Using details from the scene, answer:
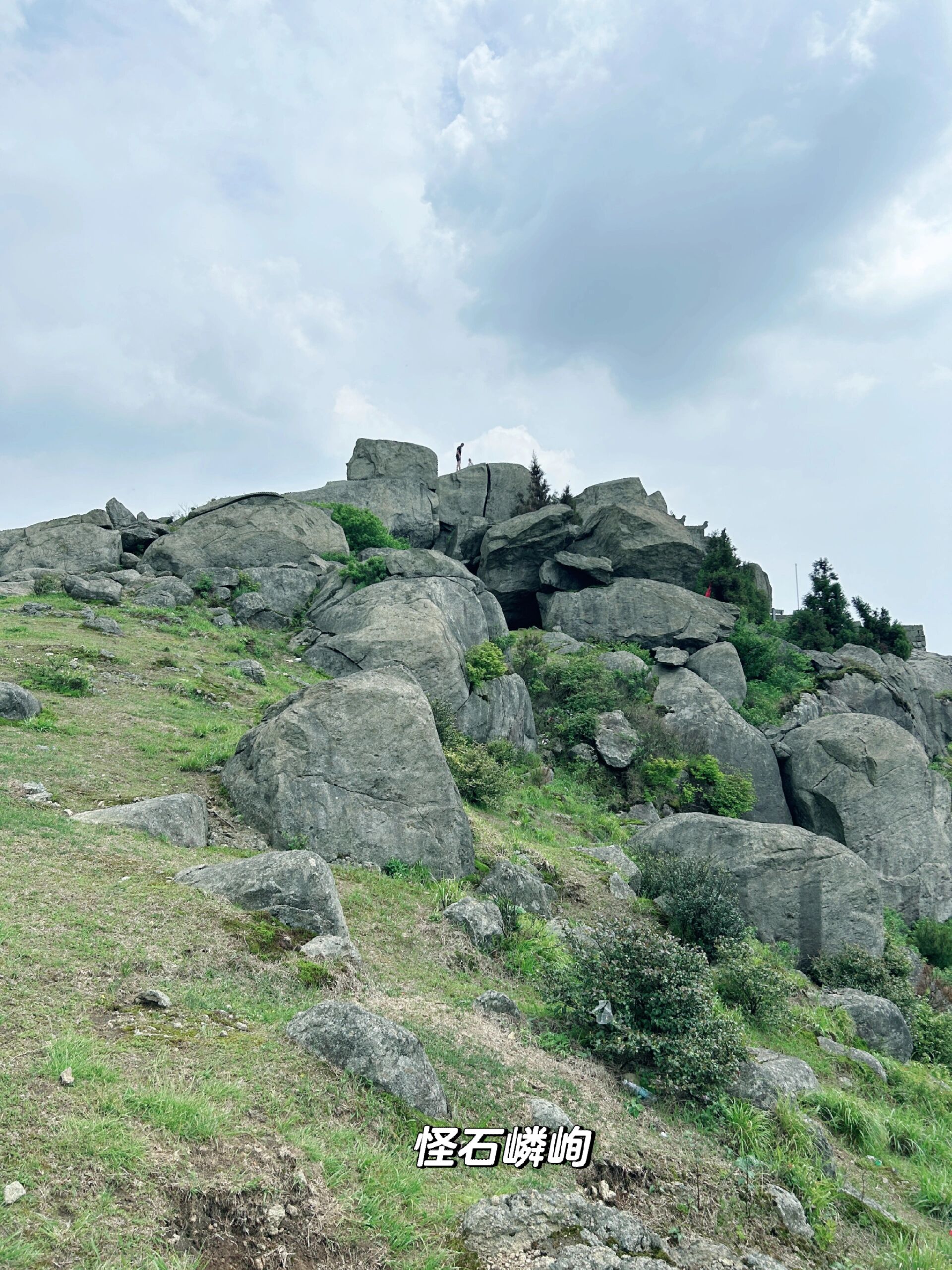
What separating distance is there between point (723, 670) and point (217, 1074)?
32745mm

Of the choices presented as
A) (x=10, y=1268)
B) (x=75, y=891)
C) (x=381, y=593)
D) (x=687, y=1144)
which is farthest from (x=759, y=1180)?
(x=381, y=593)

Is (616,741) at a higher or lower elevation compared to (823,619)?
lower

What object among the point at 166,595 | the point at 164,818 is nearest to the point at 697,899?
the point at 164,818

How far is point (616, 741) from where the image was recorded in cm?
2758

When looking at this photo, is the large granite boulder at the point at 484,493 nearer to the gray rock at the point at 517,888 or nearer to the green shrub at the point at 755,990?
the gray rock at the point at 517,888

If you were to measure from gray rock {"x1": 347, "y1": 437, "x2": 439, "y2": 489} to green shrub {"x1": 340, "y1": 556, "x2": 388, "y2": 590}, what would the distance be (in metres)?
20.5

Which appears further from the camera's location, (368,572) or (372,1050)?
(368,572)

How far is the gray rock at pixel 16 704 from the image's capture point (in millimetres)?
14422

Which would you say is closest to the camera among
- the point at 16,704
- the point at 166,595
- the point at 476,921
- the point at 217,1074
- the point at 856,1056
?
the point at 217,1074

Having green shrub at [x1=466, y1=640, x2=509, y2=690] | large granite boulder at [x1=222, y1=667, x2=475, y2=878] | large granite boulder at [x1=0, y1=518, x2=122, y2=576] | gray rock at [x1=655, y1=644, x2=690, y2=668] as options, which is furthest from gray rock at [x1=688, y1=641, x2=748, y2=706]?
large granite boulder at [x1=0, y1=518, x2=122, y2=576]

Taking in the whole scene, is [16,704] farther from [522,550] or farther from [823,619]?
[823,619]

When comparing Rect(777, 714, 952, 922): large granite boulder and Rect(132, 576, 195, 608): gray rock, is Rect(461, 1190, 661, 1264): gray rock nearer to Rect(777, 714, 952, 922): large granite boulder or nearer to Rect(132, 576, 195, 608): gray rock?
Rect(777, 714, 952, 922): large granite boulder

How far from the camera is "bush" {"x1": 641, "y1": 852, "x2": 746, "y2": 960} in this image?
15.1 meters

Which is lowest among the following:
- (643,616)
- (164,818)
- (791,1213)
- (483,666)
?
(791,1213)
